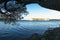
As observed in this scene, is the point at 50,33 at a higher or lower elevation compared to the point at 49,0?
lower

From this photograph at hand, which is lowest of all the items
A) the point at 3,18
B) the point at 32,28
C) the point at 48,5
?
the point at 32,28

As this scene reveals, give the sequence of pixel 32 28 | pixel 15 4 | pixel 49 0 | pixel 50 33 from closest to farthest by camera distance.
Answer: pixel 49 0
pixel 15 4
pixel 50 33
pixel 32 28

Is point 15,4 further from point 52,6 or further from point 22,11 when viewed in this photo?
point 52,6

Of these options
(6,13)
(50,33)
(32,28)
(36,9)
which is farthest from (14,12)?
(32,28)

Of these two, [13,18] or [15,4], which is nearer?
[15,4]

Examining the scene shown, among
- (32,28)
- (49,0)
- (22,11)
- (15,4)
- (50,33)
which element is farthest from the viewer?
(32,28)

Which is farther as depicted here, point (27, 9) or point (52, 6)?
point (27, 9)

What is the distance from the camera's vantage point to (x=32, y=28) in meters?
7.35

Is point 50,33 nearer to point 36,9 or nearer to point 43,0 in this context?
point 36,9

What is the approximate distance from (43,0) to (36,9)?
934 mm

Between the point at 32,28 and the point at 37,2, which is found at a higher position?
the point at 37,2

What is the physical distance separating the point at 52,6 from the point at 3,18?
4.54ft

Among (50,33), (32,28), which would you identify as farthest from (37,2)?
(32,28)

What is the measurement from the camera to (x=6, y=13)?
4.79 m
